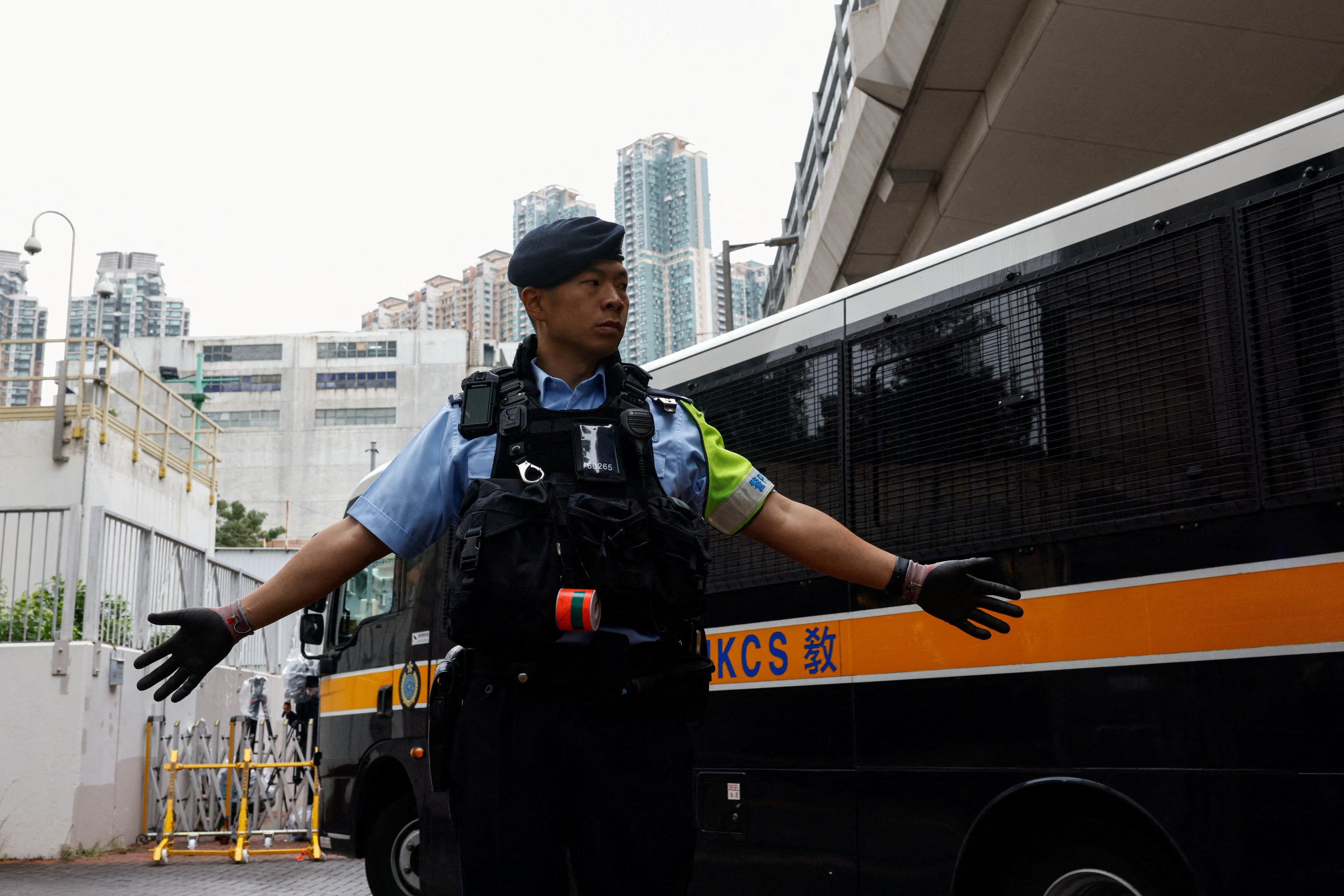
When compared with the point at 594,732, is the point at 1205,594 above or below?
above

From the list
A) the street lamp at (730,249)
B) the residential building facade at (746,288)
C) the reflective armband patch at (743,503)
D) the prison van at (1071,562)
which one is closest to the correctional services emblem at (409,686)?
the prison van at (1071,562)

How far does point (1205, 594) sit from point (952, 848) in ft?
4.04

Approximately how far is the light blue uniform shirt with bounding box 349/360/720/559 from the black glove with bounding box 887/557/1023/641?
0.41 meters

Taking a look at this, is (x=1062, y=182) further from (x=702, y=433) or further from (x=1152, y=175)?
(x=702, y=433)

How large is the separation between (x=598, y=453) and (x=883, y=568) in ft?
2.13

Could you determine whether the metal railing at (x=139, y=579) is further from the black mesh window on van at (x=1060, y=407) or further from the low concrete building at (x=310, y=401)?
the low concrete building at (x=310, y=401)

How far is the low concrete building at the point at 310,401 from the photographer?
248ft

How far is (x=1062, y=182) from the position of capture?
12969 mm

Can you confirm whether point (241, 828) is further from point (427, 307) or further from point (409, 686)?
point (427, 307)

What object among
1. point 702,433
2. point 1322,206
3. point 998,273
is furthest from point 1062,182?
point 702,433

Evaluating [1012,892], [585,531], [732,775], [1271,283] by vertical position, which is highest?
[1271,283]

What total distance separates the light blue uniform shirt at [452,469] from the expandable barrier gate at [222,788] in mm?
9704

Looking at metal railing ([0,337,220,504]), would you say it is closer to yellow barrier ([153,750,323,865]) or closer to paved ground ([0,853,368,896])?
yellow barrier ([153,750,323,865])

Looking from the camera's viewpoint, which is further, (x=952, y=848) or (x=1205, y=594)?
(x=952, y=848)
